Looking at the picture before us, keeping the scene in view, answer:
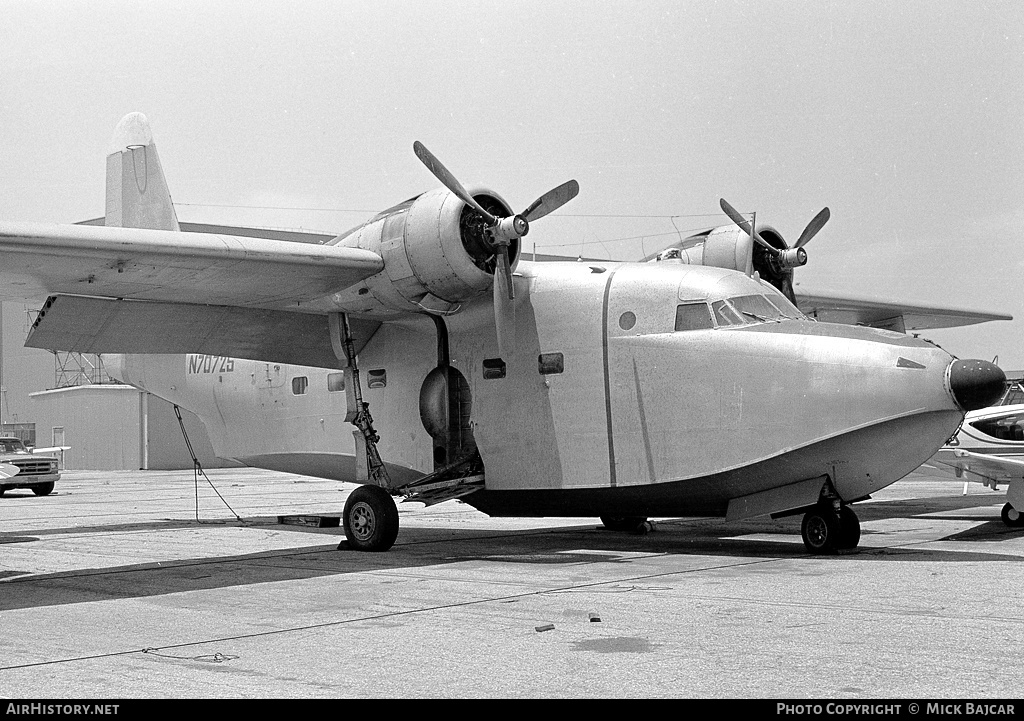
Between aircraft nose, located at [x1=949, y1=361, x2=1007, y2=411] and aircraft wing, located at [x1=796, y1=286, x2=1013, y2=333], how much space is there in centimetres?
816

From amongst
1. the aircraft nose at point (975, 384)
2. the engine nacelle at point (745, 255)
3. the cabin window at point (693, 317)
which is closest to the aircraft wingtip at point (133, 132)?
the engine nacelle at point (745, 255)

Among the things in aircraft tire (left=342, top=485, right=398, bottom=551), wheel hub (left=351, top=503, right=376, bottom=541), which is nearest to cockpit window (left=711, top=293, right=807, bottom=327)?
aircraft tire (left=342, top=485, right=398, bottom=551)

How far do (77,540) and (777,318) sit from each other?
11.1 meters

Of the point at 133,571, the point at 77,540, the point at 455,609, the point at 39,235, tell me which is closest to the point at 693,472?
the point at 455,609

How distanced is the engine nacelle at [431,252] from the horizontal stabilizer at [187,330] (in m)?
1.77

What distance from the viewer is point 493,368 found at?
14219 millimetres

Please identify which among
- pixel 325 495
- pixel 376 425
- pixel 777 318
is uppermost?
pixel 777 318

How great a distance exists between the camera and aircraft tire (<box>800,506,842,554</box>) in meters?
12.6

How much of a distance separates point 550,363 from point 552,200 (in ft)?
6.86

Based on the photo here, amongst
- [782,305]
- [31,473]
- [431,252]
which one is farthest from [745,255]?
[31,473]

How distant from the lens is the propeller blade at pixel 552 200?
1367 centimetres

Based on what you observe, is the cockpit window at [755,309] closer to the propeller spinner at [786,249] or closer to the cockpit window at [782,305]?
the cockpit window at [782,305]

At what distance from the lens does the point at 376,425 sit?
15648 mm
